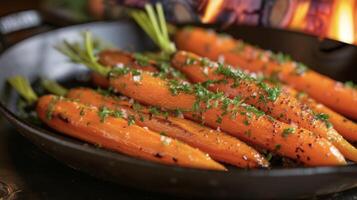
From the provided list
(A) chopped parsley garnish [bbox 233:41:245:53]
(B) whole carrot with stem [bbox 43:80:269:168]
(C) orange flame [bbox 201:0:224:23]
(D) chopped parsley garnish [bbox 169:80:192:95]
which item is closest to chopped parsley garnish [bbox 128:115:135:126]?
(B) whole carrot with stem [bbox 43:80:269:168]

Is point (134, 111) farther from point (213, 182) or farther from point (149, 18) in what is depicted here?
point (149, 18)

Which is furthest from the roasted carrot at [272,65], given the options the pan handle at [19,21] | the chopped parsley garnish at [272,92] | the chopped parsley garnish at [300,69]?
the pan handle at [19,21]

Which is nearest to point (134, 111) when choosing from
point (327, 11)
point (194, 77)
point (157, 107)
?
point (157, 107)

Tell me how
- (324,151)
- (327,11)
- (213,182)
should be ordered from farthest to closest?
1. (327,11)
2. (324,151)
3. (213,182)

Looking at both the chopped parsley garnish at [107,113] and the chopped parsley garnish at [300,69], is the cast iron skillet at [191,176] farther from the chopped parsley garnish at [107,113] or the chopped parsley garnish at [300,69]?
the chopped parsley garnish at [300,69]

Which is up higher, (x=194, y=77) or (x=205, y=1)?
(x=205, y=1)
